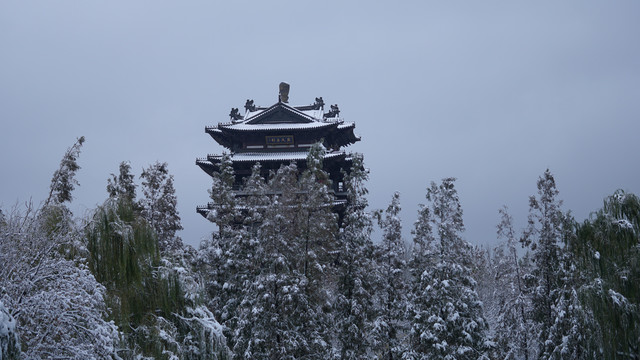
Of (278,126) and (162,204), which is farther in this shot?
(278,126)

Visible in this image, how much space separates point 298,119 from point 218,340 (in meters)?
22.6

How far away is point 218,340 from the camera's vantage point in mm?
9766

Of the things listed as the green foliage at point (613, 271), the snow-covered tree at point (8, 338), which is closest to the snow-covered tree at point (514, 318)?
the green foliage at point (613, 271)

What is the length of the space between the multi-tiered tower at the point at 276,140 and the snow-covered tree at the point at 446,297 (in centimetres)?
1075

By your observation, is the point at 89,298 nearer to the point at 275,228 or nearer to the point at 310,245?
the point at 275,228

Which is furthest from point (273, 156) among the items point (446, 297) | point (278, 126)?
point (446, 297)

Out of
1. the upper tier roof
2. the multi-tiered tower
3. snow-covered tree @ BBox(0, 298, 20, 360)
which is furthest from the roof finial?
snow-covered tree @ BBox(0, 298, 20, 360)

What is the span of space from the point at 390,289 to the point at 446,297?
2.31m

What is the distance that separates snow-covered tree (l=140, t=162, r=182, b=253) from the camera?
2044 cm

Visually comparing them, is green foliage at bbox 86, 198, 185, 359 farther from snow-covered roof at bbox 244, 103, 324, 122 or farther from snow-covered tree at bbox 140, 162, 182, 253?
snow-covered roof at bbox 244, 103, 324, 122

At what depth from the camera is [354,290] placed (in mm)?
17656

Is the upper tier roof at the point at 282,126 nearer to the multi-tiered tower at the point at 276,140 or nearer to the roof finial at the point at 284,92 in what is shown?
the multi-tiered tower at the point at 276,140

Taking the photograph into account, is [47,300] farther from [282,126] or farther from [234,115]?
[234,115]

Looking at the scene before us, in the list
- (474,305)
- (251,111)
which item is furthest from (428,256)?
(251,111)
